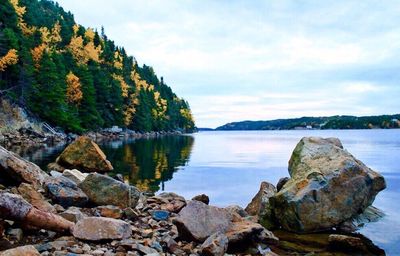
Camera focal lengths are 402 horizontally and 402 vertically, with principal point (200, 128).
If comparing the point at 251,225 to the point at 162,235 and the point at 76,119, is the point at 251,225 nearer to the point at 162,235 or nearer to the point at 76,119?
the point at 162,235

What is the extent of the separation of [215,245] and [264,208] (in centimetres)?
627

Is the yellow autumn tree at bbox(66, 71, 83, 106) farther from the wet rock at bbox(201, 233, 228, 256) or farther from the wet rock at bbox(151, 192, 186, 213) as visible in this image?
the wet rock at bbox(201, 233, 228, 256)

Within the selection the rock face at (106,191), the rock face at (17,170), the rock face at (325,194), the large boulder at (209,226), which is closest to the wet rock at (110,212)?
the rock face at (106,191)

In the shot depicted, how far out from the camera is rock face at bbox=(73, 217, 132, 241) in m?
8.47

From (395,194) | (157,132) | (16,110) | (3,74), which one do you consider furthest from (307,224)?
(157,132)

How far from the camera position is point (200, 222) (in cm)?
1012

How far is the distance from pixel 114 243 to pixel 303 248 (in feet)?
18.9

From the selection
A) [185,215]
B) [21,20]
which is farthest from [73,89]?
[185,215]

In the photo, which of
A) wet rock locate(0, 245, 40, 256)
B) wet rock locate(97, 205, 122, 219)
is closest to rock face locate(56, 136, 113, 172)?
wet rock locate(97, 205, 122, 219)

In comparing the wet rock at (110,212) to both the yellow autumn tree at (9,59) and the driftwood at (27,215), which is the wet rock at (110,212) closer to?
the driftwood at (27,215)

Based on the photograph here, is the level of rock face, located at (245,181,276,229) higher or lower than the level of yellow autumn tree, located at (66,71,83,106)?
lower

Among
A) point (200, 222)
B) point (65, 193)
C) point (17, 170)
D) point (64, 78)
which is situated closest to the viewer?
point (200, 222)

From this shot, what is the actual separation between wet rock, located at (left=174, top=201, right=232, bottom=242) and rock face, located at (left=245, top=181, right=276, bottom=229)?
12.2 ft

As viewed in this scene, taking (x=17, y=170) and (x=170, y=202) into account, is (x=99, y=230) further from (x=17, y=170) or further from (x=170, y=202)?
(x=170, y=202)
